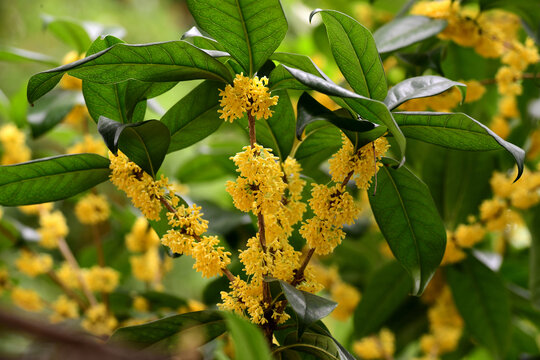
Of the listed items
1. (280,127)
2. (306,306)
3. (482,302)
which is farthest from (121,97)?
(482,302)

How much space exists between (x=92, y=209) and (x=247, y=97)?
58 cm

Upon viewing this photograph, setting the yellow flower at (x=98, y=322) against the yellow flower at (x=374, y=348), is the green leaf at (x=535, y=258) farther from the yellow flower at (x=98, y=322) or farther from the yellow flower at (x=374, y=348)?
the yellow flower at (x=98, y=322)

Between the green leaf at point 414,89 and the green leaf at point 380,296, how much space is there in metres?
0.46

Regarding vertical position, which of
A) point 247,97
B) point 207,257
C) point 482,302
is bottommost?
point 482,302

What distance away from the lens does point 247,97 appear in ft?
1.58

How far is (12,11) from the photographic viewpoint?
6.85 ft

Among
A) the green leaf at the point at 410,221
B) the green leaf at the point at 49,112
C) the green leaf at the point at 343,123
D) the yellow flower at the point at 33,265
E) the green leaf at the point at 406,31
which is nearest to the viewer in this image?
the green leaf at the point at 343,123

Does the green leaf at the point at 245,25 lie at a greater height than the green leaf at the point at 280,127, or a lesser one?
greater

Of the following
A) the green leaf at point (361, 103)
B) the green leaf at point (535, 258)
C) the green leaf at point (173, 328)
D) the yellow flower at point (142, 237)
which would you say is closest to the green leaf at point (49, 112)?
the yellow flower at point (142, 237)

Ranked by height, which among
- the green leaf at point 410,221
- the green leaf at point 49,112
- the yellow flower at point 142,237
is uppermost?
the green leaf at point 49,112

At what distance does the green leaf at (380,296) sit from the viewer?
36.2 inches

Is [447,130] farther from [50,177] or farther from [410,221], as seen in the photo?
[50,177]

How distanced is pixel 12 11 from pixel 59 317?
165 centimetres

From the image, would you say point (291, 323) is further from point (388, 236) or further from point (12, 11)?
point (12, 11)
